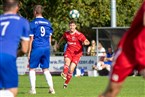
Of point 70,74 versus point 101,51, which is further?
point 101,51

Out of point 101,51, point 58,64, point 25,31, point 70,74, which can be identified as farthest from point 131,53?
point 58,64

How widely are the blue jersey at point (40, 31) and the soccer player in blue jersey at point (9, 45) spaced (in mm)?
7635

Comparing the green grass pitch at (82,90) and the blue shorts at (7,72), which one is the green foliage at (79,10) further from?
the blue shorts at (7,72)

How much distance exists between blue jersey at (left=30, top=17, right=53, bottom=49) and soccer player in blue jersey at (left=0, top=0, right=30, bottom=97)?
25.0 feet

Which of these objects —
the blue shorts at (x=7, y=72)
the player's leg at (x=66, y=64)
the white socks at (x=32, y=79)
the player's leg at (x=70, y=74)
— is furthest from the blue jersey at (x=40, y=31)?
the blue shorts at (x=7, y=72)

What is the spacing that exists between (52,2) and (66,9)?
43.9 inches

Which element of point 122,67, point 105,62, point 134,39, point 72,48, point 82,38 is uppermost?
point 134,39

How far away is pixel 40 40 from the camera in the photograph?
16625 millimetres

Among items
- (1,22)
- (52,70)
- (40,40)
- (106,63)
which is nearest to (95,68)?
(106,63)

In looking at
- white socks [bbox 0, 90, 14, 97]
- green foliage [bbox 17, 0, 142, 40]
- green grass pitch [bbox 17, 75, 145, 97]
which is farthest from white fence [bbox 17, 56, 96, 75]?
white socks [bbox 0, 90, 14, 97]

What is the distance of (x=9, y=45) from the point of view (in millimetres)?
8625

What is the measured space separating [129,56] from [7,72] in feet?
5.75

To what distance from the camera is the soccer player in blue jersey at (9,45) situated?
28.1 feet

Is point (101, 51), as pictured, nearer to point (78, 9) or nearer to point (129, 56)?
point (78, 9)
